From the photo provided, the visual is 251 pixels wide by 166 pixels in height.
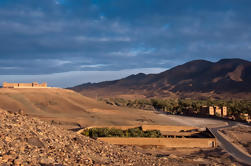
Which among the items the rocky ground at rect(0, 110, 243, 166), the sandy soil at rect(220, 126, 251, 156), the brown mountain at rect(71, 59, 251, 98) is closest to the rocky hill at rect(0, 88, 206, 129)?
the sandy soil at rect(220, 126, 251, 156)

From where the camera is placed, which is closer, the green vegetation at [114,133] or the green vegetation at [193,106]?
the green vegetation at [114,133]

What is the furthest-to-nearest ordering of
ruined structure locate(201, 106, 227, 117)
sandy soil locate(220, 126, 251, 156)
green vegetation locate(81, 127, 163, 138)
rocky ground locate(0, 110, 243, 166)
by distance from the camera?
ruined structure locate(201, 106, 227, 117) < sandy soil locate(220, 126, 251, 156) < green vegetation locate(81, 127, 163, 138) < rocky ground locate(0, 110, 243, 166)

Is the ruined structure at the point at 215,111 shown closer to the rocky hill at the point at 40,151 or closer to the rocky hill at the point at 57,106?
the rocky hill at the point at 57,106

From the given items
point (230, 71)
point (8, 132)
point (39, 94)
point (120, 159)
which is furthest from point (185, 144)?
point (230, 71)

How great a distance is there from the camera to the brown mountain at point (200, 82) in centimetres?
9531

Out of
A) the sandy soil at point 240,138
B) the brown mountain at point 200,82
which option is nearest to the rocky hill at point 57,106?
the sandy soil at point 240,138

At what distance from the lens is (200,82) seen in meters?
116

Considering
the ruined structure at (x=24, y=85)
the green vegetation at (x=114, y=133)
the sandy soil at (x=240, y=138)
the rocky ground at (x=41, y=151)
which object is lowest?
the sandy soil at (x=240, y=138)

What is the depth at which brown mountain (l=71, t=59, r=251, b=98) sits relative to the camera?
95312 millimetres

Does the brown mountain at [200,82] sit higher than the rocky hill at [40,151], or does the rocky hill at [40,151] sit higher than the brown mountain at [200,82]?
the brown mountain at [200,82]

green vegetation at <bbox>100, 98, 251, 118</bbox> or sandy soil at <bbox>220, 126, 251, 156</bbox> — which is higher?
green vegetation at <bbox>100, 98, 251, 118</bbox>

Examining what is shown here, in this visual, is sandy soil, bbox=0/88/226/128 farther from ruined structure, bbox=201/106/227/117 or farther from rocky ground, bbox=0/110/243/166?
rocky ground, bbox=0/110/243/166

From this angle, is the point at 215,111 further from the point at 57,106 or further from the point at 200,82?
the point at 200,82

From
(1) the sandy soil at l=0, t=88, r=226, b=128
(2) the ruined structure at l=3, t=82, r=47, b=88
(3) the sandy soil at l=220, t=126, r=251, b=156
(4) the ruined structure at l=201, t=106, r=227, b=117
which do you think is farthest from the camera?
(2) the ruined structure at l=3, t=82, r=47, b=88
